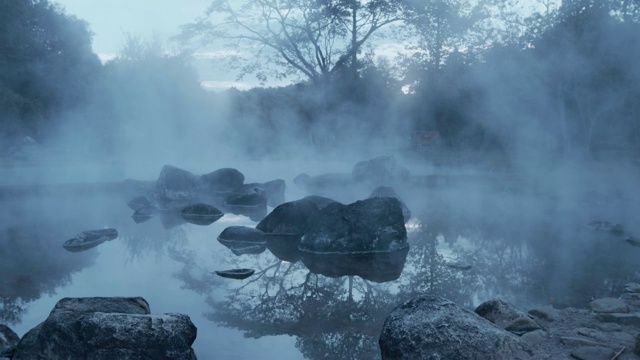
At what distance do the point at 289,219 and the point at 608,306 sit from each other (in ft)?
13.4

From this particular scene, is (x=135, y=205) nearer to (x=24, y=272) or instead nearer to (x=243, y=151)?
(x=24, y=272)

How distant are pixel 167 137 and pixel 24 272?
18.0 meters

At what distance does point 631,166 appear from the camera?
1373cm

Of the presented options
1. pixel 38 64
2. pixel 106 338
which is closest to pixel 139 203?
pixel 106 338

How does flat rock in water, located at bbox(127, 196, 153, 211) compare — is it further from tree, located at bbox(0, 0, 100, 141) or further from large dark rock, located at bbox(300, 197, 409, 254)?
tree, located at bbox(0, 0, 100, 141)

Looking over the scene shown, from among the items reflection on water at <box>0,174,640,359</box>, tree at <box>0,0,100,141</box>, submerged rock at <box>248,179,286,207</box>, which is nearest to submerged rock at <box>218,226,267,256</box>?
reflection on water at <box>0,174,640,359</box>

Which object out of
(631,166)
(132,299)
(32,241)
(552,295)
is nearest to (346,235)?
(552,295)

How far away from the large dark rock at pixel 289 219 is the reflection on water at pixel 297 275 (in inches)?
13.1

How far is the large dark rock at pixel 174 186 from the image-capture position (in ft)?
36.6

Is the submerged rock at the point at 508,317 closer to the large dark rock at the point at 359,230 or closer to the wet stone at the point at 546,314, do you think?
the wet stone at the point at 546,314

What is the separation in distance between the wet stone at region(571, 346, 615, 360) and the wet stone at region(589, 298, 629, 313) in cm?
92

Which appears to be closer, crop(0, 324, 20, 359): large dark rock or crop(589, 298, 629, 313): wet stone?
crop(0, 324, 20, 359): large dark rock

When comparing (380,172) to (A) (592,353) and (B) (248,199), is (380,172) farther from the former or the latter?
(A) (592,353)

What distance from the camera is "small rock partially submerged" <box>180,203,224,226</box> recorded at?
9.11 metres
